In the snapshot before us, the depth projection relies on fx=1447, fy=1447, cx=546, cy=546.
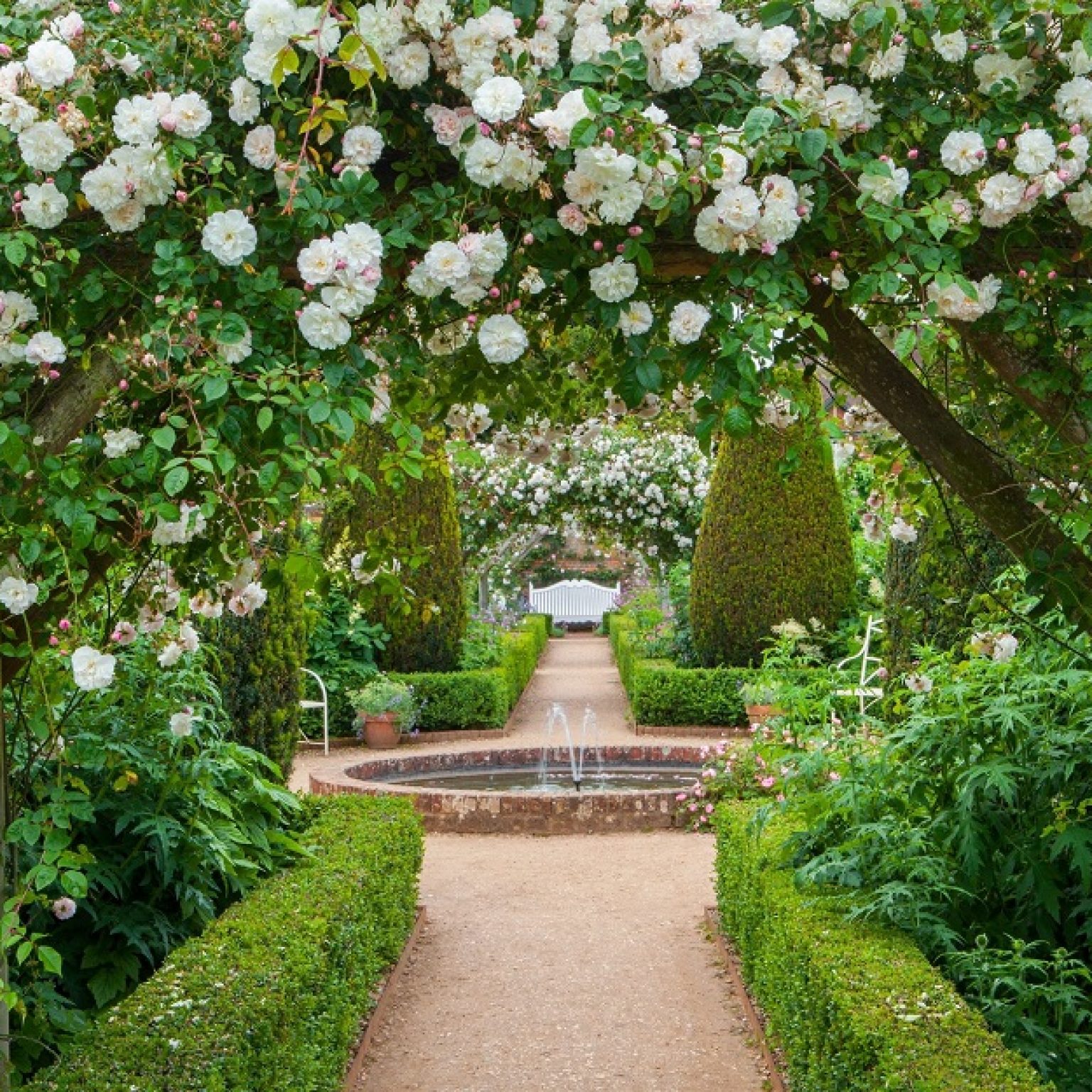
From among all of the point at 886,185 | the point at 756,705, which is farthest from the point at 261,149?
the point at 756,705

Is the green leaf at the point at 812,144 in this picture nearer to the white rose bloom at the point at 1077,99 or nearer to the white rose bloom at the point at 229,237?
the white rose bloom at the point at 1077,99

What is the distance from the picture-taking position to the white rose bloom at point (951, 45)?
254 cm

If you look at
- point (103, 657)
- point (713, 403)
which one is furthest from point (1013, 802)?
point (103, 657)

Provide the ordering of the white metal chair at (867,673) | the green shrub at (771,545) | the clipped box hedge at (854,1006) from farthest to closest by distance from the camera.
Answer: the green shrub at (771,545) < the white metal chair at (867,673) < the clipped box hedge at (854,1006)

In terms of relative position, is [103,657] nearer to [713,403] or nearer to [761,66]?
[713,403]

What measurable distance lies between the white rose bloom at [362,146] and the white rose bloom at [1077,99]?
1.19m

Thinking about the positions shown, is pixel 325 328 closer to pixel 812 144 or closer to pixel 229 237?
pixel 229 237

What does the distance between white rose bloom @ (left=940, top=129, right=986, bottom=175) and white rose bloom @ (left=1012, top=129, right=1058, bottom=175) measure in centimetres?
6

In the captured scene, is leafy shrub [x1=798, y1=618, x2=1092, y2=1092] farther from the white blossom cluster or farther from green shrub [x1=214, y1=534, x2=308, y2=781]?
green shrub [x1=214, y1=534, x2=308, y2=781]

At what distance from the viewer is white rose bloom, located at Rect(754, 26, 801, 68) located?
8.05ft

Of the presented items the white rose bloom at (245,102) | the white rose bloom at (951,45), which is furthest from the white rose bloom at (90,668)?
the white rose bloom at (951,45)

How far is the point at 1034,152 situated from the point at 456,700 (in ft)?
35.8

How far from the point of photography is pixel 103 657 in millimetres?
2592

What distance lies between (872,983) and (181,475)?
2070 millimetres
